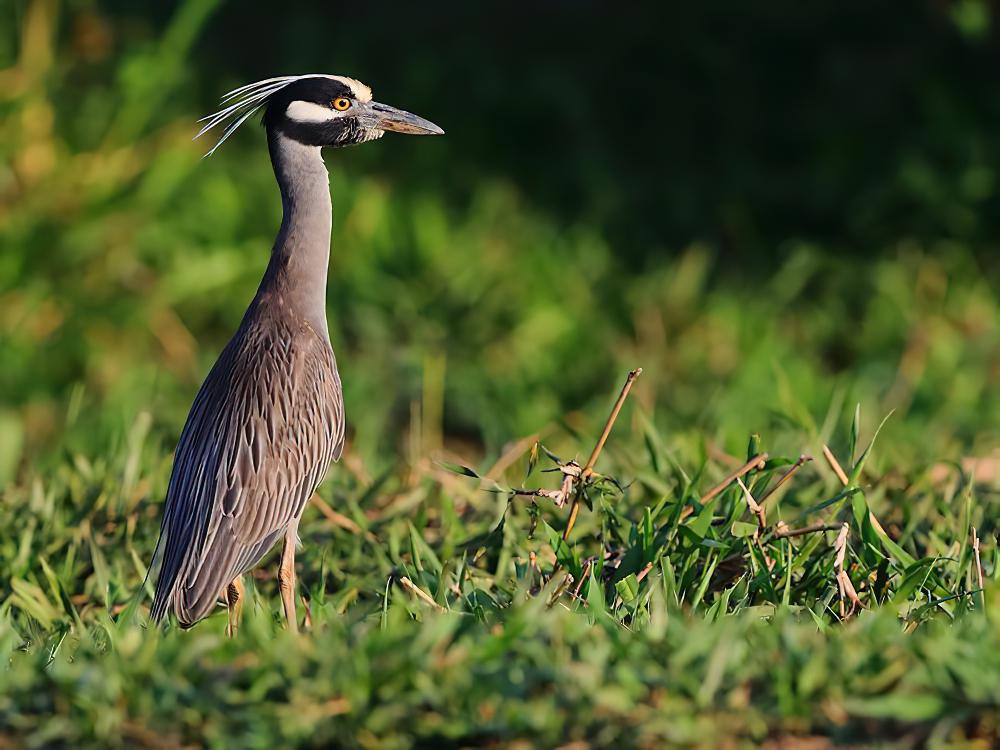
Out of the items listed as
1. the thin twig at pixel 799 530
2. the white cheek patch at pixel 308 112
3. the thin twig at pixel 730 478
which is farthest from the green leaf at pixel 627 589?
the white cheek patch at pixel 308 112

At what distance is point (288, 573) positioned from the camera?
3607 millimetres

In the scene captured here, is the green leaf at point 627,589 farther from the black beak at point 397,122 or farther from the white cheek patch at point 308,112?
the white cheek patch at point 308,112

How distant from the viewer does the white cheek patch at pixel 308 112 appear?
3.85 meters

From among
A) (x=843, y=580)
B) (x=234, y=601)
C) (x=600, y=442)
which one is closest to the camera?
(x=843, y=580)

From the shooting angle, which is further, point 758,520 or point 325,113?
point 325,113

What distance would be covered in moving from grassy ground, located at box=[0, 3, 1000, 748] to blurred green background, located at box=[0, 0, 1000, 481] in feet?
0.08

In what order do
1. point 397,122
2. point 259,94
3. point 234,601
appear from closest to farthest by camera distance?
point 234,601 → point 397,122 → point 259,94

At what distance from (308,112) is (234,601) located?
4.04 feet

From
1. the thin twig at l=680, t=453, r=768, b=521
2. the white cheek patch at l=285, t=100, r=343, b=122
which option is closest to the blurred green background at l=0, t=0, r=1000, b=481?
the thin twig at l=680, t=453, r=768, b=521

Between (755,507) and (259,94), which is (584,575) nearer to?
(755,507)

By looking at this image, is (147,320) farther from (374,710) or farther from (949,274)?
(374,710)

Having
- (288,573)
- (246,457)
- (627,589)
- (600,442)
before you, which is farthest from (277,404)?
(627,589)

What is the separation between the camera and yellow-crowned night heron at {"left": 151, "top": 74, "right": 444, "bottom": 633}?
363 cm

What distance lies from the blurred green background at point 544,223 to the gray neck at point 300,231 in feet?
6.77
